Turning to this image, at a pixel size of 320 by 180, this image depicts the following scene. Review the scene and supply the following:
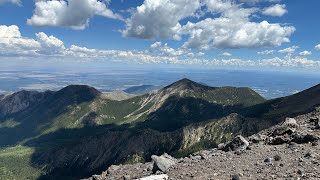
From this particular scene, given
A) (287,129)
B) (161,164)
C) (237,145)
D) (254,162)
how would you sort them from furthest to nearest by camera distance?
(287,129) → (237,145) → (161,164) → (254,162)

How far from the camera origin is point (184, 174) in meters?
33.2

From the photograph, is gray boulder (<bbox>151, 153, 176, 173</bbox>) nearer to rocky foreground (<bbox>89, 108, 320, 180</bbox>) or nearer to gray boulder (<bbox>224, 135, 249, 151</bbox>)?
rocky foreground (<bbox>89, 108, 320, 180</bbox>)

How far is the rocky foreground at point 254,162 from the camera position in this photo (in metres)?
31.1

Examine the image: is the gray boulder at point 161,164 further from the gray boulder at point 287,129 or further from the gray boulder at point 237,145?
the gray boulder at point 287,129

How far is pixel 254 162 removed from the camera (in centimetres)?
3462

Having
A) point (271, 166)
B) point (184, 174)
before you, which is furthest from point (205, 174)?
point (271, 166)

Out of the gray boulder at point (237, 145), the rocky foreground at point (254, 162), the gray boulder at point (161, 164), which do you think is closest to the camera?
the rocky foreground at point (254, 162)

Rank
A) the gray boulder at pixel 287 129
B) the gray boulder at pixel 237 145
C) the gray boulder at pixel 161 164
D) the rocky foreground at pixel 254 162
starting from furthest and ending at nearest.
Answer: the gray boulder at pixel 287 129, the gray boulder at pixel 237 145, the gray boulder at pixel 161 164, the rocky foreground at pixel 254 162

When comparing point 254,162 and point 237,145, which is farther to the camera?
point 237,145

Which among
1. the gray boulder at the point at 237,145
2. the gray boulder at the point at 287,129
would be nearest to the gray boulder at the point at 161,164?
the gray boulder at the point at 237,145

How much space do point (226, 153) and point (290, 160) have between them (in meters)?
→ 8.67

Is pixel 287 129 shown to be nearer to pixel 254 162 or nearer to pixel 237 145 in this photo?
pixel 237 145

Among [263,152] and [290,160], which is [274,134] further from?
[290,160]

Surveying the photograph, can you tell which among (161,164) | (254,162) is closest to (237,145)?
(254,162)
